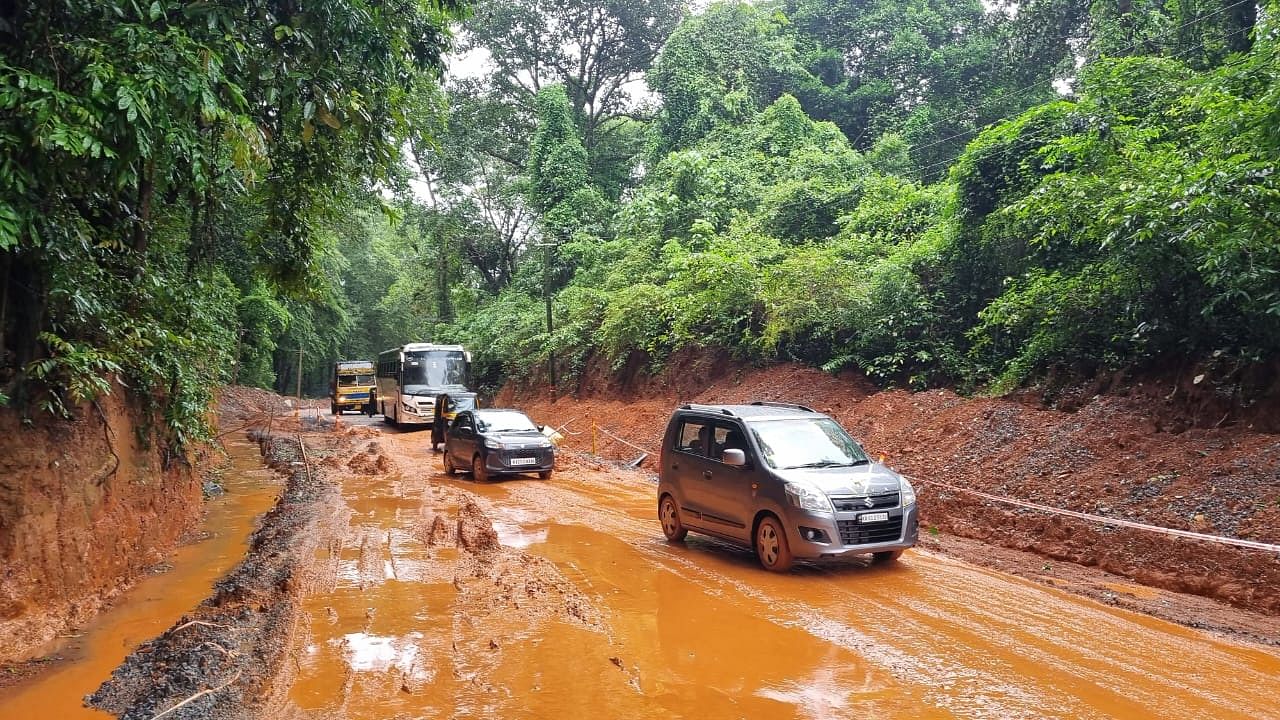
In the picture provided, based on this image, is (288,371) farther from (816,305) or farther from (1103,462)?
(1103,462)

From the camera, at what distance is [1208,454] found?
10250 mm

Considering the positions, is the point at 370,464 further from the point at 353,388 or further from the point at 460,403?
the point at 353,388

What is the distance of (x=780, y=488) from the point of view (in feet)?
27.9

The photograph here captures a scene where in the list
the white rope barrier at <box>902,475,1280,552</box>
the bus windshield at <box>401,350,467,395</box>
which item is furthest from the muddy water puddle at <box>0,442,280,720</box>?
the bus windshield at <box>401,350,467,395</box>

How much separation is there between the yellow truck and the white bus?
1138 centimetres

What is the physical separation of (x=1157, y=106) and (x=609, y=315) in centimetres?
1848

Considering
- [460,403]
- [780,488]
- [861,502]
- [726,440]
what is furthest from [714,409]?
[460,403]

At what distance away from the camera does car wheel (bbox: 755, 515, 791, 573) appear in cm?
848

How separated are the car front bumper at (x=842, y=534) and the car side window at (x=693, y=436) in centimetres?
190

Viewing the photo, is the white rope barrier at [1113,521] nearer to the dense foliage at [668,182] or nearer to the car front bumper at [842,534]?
the car front bumper at [842,534]

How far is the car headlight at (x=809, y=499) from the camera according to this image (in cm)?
824

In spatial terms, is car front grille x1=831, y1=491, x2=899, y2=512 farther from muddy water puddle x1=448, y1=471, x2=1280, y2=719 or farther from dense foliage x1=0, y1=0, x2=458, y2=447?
dense foliage x1=0, y1=0, x2=458, y2=447

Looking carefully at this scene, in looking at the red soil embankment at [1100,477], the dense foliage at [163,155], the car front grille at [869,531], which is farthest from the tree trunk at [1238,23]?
the dense foliage at [163,155]

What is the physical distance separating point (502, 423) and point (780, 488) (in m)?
10.4
